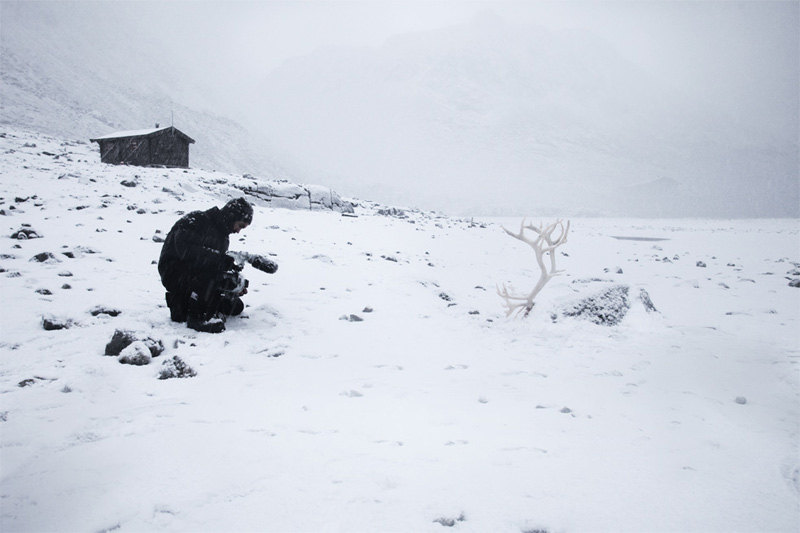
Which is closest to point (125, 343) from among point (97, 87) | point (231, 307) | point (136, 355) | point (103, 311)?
point (136, 355)

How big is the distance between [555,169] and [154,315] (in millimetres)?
100414

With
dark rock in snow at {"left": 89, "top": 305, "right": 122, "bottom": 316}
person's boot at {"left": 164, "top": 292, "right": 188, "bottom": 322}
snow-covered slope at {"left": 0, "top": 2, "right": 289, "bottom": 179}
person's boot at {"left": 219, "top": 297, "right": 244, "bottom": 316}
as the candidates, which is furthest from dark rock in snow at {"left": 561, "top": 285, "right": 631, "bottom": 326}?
snow-covered slope at {"left": 0, "top": 2, "right": 289, "bottom": 179}

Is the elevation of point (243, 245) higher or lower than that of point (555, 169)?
lower

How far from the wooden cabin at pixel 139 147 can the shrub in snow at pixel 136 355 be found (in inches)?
975

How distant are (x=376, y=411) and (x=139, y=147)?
27.4 meters

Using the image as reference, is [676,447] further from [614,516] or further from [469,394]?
[469,394]

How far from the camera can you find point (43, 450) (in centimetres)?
229

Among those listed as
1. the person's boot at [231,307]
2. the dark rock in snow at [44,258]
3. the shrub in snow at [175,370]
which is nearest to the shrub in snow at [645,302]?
the person's boot at [231,307]

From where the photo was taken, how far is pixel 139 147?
2436cm

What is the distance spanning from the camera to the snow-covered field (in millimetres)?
2025

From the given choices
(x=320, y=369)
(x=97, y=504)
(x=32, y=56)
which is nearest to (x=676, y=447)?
(x=320, y=369)

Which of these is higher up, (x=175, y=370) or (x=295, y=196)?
(x=295, y=196)

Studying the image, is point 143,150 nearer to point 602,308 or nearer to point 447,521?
point 602,308

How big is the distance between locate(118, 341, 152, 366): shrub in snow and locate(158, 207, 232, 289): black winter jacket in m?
1.06
